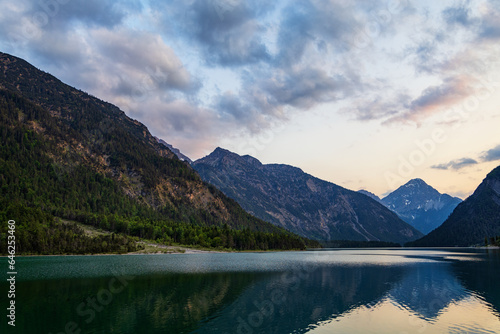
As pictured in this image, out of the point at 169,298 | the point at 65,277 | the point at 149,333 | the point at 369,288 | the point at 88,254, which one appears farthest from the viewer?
the point at 88,254

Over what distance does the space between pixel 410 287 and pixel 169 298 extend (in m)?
52.5

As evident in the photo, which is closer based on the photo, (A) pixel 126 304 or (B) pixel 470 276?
(A) pixel 126 304

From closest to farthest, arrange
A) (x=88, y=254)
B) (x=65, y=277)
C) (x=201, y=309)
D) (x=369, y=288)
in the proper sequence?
1. (x=201, y=309)
2. (x=369, y=288)
3. (x=65, y=277)
4. (x=88, y=254)

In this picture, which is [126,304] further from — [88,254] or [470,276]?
[88,254]

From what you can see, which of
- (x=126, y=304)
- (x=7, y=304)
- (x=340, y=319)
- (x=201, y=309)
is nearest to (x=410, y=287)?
(x=340, y=319)

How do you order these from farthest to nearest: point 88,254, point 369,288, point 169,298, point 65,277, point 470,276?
point 88,254 < point 470,276 < point 65,277 < point 369,288 < point 169,298

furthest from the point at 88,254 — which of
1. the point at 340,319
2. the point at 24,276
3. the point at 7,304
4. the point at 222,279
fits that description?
the point at 340,319

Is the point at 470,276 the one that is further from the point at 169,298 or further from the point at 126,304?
the point at 126,304

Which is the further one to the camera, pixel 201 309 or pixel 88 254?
pixel 88 254

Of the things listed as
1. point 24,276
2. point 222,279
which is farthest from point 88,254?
point 222,279

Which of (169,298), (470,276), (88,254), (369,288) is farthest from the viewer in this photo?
(88,254)

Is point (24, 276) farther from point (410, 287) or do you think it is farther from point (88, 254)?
point (88, 254)

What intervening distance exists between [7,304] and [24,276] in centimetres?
3597

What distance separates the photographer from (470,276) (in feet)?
302
